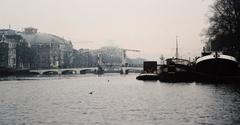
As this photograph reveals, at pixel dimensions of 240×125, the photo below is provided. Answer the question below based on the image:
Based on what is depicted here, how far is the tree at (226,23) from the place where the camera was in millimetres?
67500

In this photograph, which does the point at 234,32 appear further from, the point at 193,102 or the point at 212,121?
the point at 212,121

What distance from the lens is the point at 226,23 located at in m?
69.2

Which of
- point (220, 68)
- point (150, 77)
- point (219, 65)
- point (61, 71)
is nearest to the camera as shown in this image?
point (219, 65)

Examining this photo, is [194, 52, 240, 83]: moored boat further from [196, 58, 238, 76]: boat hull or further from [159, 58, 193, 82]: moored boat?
[159, 58, 193, 82]: moored boat

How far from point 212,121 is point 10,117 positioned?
1335 centimetres

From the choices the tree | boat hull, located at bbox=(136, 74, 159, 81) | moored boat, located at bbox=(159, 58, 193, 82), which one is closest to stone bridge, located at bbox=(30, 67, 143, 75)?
boat hull, located at bbox=(136, 74, 159, 81)

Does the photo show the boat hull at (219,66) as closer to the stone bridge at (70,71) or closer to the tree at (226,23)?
the tree at (226,23)

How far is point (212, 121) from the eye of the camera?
28.0 m

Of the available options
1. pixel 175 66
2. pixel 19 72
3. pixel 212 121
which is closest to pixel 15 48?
pixel 19 72

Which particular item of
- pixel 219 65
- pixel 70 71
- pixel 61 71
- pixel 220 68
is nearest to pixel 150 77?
pixel 220 68

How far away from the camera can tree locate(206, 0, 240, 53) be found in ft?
221

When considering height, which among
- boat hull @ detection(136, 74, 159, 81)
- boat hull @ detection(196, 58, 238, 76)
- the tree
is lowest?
boat hull @ detection(136, 74, 159, 81)

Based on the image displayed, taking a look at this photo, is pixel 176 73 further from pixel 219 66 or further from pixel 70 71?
pixel 70 71

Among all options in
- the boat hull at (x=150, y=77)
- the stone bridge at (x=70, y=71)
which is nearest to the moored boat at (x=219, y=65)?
the boat hull at (x=150, y=77)
